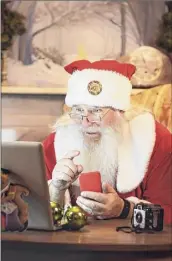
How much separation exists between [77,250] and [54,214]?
0.08m

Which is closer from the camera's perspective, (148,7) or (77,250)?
(77,250)

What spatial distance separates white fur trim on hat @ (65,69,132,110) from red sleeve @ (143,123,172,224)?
0.34 feet

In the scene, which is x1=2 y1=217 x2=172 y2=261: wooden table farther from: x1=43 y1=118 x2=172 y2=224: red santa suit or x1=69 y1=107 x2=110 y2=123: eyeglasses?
x1=69 y1=107 x2=110 y2=123: eyeglasses

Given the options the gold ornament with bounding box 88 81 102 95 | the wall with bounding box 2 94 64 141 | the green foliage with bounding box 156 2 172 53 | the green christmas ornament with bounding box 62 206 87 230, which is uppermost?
the green foliage with bounding box 156 2 172 53

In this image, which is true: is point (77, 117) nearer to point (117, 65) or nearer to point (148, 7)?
point (117, 65)

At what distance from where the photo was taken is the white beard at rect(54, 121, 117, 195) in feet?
3.58

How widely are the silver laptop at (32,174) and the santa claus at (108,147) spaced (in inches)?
2.8

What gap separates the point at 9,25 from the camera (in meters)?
1.19

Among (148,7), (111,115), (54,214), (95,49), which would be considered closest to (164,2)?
(148,7)

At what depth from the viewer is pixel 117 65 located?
3.64ft

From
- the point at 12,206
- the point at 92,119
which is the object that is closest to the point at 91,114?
the point at 92,119

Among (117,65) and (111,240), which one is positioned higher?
(117,65)

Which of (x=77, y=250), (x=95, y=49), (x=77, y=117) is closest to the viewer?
(x=77, y=250)

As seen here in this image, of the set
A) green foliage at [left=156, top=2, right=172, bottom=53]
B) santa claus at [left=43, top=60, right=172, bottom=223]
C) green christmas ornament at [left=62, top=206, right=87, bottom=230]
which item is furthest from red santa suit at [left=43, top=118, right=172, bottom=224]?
green foliage at [left=156, top=2, right=172, bottom=53]
